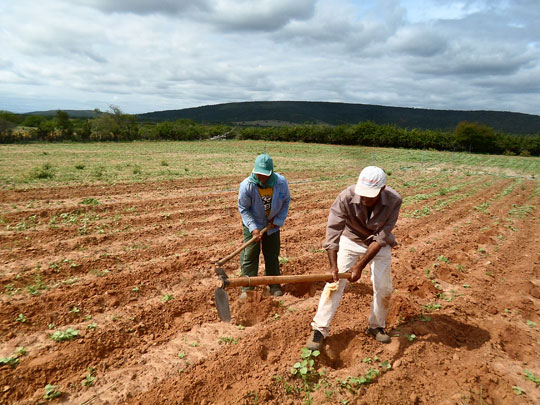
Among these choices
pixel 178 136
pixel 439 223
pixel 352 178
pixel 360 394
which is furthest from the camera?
pixel 178 136

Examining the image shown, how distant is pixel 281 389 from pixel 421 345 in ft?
A: 5.49

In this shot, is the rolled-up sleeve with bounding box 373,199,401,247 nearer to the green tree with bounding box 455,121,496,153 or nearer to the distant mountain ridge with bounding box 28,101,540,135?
the green tree with bounding box 455,121,496,153

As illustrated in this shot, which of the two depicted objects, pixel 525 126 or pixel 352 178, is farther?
pixel 525 126

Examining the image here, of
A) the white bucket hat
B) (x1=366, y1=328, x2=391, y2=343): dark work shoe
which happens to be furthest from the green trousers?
the white bucket hat

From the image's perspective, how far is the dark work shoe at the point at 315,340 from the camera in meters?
3.46

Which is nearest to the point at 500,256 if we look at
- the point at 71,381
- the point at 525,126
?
the point at 71,381

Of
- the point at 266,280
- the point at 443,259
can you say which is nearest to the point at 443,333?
the point at 266,280

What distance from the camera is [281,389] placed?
9.84ft

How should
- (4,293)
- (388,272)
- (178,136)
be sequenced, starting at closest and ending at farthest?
(388,272) → (4,293) → (178,136)

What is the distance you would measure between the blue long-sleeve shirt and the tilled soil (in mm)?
1040

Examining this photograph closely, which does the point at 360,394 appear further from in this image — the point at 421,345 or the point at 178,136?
the point at 178,136

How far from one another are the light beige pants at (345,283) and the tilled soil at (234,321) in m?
0.39

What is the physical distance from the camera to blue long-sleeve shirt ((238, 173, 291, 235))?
166 inches

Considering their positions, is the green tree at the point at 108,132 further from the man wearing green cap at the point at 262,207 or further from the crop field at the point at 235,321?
the man wearing green cap at the point at 262,207
